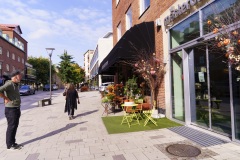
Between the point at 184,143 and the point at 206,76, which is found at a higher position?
the point at 206,76

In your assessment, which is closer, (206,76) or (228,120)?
(228,120)

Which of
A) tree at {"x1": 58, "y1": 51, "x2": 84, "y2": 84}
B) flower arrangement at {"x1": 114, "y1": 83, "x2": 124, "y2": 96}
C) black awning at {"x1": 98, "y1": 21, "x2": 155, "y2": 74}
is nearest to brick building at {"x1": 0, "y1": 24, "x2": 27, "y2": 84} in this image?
tree at {"x1": 58, "y1": 51, "x2": 84, "y2": 84}

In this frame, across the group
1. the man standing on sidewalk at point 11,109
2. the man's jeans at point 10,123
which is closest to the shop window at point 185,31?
the man standing on sidewalk at point 11,109

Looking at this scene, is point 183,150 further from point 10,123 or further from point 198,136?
point 10,123

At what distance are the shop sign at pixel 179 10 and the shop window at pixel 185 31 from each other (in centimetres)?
31

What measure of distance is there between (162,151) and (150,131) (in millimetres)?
1777

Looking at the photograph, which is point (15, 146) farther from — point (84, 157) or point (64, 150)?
point (84, 157)

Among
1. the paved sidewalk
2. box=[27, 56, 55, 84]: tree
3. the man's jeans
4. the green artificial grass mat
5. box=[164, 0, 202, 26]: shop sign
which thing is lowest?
the paved sidewalk

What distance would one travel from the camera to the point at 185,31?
7.06 metres

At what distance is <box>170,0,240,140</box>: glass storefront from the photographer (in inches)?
197

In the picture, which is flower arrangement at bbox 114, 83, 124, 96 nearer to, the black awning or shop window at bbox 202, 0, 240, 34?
the black awning

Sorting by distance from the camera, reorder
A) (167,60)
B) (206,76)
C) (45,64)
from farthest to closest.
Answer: (45,64)
(167,60)
(206,76)

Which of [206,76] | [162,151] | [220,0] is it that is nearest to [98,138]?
[162,151]

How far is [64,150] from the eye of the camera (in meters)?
5.11
